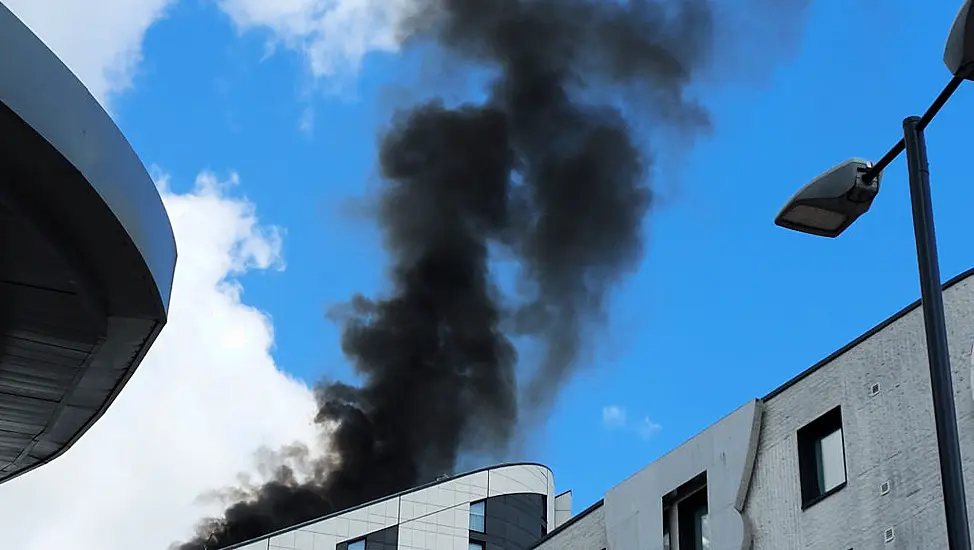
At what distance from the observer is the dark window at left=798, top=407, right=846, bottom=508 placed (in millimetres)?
20281

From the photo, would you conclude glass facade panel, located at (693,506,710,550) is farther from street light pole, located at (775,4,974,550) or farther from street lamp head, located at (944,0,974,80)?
street lamp head, located at (944,0,974,80)

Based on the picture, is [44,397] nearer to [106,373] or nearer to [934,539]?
[106,373]

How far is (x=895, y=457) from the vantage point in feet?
61.7

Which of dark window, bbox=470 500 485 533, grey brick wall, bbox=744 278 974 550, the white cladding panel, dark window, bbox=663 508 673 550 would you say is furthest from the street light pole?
dark window, bbox=470 500 485 533

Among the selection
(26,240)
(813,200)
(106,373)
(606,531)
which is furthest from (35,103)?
(606,531)

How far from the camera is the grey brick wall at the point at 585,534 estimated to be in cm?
2686

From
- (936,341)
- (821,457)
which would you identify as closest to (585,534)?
(821,457)

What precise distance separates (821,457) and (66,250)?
46.2 feet

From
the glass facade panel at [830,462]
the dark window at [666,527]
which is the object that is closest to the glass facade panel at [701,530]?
the dark window at [666,527]

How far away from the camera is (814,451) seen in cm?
2103

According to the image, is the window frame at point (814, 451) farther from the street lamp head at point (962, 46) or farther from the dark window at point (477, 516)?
the dark window at point (477, 516)

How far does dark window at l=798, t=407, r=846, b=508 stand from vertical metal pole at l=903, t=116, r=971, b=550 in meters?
11.7

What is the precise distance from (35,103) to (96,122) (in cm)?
69

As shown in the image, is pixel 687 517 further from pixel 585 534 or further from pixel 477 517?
pixel 477 517
